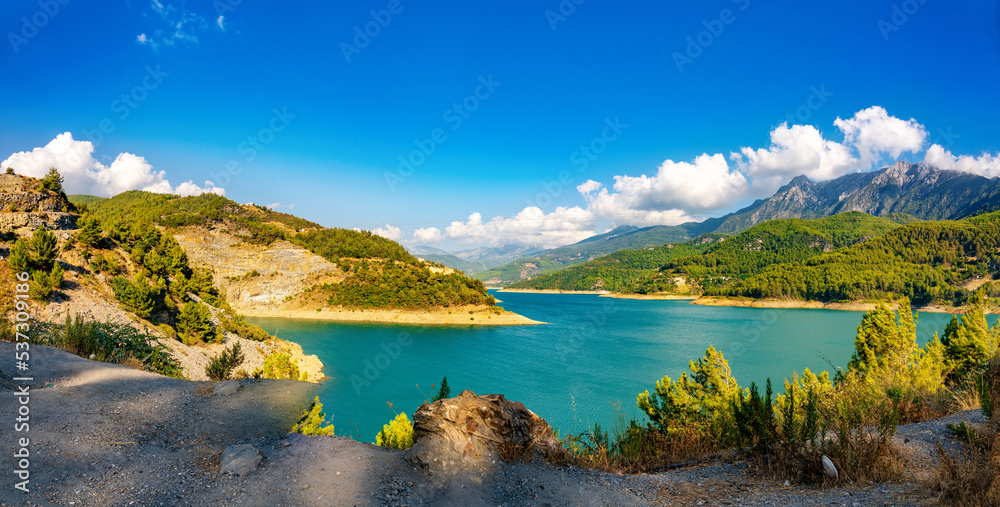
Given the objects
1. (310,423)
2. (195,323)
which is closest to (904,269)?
(310,423)

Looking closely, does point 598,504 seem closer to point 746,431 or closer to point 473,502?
point 473,502

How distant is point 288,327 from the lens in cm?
4453

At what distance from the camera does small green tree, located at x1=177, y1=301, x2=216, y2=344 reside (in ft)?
57.6

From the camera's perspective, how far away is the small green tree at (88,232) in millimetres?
18391

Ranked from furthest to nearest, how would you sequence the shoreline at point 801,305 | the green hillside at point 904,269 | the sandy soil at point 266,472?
the green hillside at point 904,269, the shoreline at point 801,305, the sandy soil at point 266,472

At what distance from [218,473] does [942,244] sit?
4992 inches

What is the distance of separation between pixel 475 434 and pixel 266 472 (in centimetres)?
223

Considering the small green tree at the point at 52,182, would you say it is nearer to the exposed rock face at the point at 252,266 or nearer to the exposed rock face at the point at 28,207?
the exposed rock face at the point at 28,207

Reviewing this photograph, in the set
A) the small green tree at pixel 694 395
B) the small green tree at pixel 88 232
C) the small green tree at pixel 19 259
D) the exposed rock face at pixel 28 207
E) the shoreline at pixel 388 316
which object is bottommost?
the shoreline at pixel 388 316

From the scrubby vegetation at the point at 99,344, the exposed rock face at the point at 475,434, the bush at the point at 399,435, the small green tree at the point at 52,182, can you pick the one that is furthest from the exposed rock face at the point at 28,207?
the exposed rock face at the point at 475,434

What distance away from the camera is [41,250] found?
14.1 meters

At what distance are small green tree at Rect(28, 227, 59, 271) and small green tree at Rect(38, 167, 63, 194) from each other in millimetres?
8778

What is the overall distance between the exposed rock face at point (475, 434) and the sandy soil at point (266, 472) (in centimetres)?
17

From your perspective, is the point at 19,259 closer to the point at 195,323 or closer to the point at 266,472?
the point at 195,323
